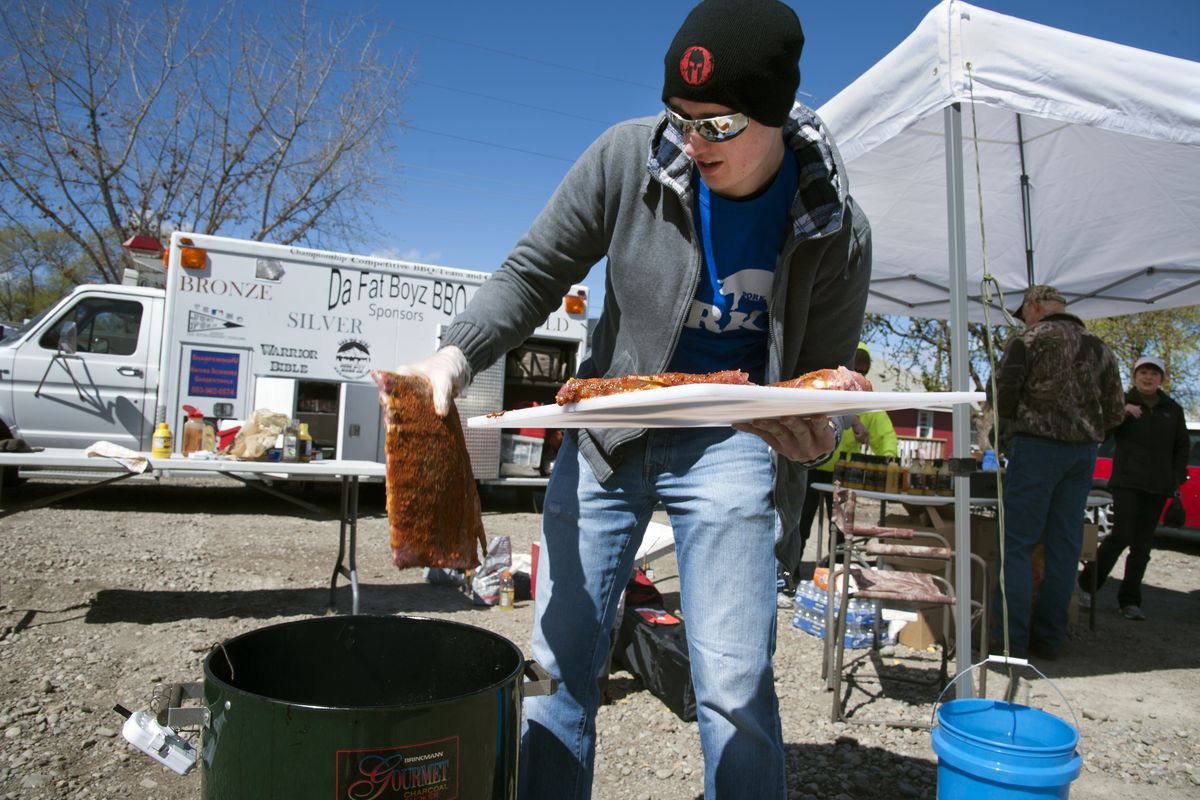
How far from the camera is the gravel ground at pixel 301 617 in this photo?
3.06 meters

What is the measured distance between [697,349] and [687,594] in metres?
0.61

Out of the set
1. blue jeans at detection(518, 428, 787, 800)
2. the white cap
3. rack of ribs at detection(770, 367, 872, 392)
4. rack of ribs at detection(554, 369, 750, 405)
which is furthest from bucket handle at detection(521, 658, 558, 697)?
the white cap

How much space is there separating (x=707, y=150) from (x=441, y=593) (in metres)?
4.69

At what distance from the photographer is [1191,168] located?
196 inches

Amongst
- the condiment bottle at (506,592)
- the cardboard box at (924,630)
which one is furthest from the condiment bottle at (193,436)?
the cardboard box at (924,630)

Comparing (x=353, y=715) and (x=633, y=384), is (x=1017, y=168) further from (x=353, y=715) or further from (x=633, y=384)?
(x=353, y=715)

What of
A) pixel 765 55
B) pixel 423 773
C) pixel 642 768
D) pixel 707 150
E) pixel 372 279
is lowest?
pixel 642 768

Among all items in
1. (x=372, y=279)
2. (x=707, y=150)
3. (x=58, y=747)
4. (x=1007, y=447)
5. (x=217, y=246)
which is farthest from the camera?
(x=372, y=279)

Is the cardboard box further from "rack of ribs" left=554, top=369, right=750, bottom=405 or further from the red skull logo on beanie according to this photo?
the red skull logo on beanie

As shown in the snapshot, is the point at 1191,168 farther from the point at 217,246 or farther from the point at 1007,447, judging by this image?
the point at 217,246

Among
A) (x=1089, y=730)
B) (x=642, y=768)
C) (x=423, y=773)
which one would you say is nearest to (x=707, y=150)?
(x=423, y=773)

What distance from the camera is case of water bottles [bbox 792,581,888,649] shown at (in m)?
4.95

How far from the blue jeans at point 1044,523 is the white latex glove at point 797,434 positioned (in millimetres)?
3552

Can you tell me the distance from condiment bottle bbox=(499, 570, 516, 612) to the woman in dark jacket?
4426 mm
